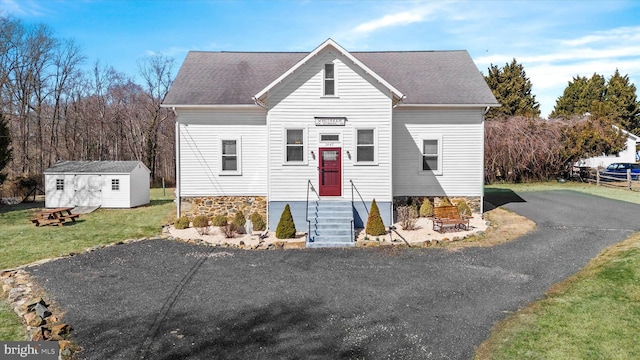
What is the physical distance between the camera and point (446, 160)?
18016 mm

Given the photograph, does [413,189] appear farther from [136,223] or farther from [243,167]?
[136,223]

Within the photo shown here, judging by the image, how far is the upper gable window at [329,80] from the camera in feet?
52.3

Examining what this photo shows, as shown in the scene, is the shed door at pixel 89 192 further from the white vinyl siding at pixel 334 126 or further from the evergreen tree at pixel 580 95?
the evergreen tree at pixel 580 95

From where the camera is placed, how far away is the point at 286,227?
48.1 ft

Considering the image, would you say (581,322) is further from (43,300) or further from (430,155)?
(430,155)

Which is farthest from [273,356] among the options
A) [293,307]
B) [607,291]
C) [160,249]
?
[160,249]

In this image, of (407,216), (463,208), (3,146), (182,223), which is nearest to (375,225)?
(407,216)

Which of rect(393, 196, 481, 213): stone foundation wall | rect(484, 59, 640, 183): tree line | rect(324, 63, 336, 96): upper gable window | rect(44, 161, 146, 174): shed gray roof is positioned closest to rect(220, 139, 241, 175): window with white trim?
rect(324, 63, 336, 96): upper gable window

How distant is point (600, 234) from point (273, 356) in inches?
517

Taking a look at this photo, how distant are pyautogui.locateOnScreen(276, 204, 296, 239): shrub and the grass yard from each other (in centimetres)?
869

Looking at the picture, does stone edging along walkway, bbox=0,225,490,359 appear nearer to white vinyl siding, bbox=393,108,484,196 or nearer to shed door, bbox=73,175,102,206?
white vinyl siding, bbox=393,108,484,196

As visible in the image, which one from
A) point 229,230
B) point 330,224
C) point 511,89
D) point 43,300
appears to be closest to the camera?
point 43,300

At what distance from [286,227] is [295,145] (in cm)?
362

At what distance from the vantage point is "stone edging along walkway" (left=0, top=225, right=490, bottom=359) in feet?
22.5
